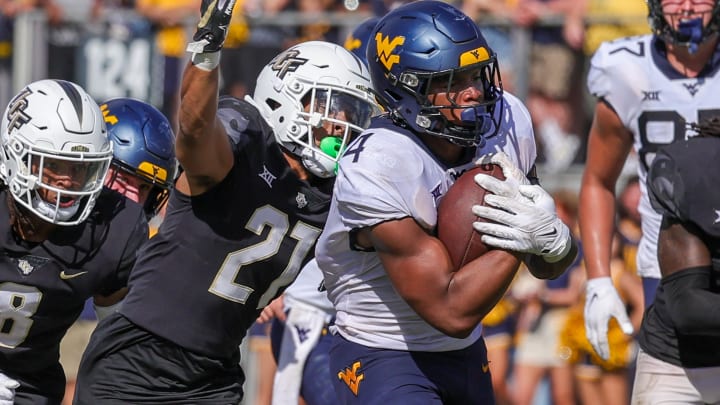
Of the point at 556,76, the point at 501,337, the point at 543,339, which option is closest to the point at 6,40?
the point at 556,76

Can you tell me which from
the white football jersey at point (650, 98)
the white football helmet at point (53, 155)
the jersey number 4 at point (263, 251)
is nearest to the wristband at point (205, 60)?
the jersey number 4 at point (263, 251)

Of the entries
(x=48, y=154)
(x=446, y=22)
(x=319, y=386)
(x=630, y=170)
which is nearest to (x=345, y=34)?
(x=630, y=170)

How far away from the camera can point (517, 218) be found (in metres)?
3.42

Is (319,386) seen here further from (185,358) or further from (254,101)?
(254,101)

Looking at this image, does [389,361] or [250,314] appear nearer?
[389,361]

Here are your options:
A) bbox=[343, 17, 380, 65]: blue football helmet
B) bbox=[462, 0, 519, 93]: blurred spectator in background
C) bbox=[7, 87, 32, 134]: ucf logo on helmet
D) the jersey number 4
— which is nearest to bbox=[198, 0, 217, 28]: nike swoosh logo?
the jersey number 4

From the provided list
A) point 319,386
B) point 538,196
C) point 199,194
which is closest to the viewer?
point 538,196

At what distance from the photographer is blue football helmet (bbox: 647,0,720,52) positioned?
15.8 feet

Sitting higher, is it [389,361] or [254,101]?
[254,101]

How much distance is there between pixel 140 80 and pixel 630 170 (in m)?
3.00

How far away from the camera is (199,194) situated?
4004 millimetres

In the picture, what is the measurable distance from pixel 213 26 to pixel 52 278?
1261 millimetres

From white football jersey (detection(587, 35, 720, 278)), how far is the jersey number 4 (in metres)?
1.48

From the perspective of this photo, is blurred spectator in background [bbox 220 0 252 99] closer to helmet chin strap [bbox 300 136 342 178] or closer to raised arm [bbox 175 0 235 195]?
helmet chin strap [bbox 300 136 342 178]
